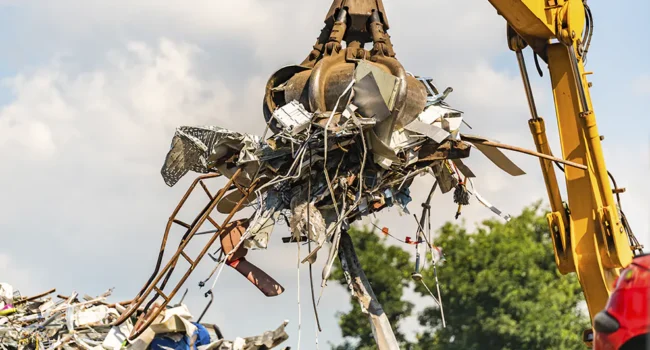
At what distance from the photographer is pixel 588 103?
10258 mm

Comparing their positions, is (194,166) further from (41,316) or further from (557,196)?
(557,196)

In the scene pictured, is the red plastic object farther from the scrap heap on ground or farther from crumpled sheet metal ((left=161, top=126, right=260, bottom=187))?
crumpled sheet metal ((left=161, top=126, right=260, bottom=187))

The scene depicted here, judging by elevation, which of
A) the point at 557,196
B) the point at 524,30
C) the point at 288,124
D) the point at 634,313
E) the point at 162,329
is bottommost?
the point at 634,313

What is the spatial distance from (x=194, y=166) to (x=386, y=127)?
2.31 m

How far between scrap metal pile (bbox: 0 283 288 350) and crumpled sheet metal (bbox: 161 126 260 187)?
152 cm

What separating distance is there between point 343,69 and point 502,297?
22.5 metres

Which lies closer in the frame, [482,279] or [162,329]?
[162,329]

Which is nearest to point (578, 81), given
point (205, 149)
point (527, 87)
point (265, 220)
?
point (527, 87)

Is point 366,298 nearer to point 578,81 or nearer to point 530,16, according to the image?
point 578,81

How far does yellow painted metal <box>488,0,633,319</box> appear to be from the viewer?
33.1 ft

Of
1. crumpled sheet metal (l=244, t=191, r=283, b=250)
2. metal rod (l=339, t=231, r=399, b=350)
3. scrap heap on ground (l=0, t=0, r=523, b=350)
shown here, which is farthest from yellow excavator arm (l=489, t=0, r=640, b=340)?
crumpled sheet metal (l=244, t=191, r=283, b=250)

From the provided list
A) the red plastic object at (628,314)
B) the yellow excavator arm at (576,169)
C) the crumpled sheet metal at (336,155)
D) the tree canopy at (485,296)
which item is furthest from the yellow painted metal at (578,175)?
the tree canopy at (485,296)

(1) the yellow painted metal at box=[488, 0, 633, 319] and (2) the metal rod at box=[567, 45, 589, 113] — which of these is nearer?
(1) the yellow painted metal at box=[488, 0, 633, 319]

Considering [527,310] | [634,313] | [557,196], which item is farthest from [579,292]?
[634,313]
